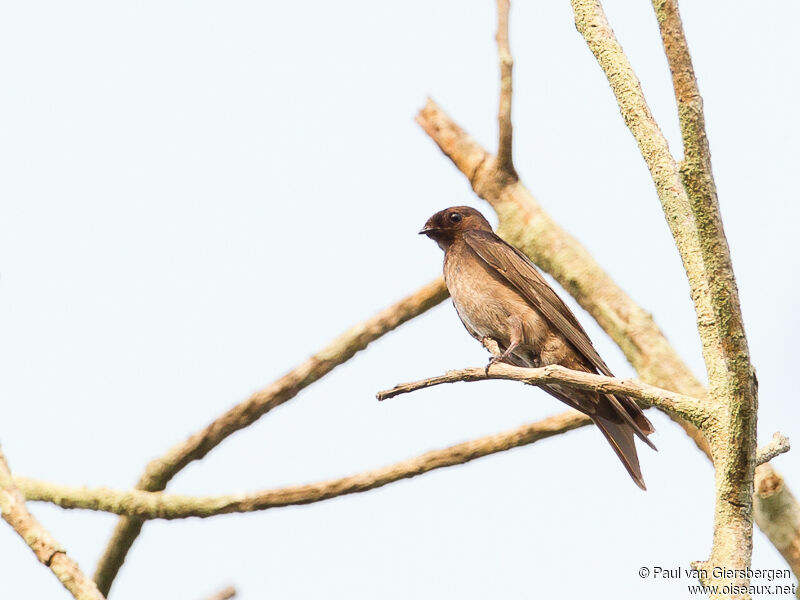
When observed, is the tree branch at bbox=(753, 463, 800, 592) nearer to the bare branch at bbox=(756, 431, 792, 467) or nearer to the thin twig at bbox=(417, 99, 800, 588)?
the thin twig at bbox=(417, 99, 800, 588)

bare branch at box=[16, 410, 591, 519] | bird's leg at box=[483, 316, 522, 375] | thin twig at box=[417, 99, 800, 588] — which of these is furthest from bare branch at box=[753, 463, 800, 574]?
bird's leg at box=[483, 316, 522, 375]

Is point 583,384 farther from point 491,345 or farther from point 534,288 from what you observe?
point 534,288

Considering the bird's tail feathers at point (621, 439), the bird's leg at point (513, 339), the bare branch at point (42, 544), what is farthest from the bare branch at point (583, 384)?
the bird's leg at point (513, 339)

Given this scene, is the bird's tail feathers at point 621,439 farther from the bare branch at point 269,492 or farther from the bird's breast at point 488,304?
the bird's breast at point 488,304

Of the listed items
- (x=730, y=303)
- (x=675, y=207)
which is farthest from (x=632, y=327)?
(x=730, y=303)

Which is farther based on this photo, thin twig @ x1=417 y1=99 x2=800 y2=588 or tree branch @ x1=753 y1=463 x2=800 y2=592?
thin twig @ x1=417 y1=99 x2=800 y2=588

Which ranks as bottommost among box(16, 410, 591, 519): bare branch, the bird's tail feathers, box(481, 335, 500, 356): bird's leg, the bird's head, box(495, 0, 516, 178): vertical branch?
box(16, 410, 591, 519): bare branch

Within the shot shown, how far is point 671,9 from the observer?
2.82 meters

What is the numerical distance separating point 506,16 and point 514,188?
130cm

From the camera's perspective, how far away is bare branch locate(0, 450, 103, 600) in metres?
3.63

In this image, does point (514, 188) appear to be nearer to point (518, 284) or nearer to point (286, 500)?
point (518, 284)

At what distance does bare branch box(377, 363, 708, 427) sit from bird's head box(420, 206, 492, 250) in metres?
3.11

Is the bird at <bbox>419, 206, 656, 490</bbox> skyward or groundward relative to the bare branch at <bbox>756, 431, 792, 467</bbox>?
skyward

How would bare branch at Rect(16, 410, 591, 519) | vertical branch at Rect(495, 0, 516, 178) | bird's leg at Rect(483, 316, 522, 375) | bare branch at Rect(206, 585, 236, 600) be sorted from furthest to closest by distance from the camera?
vertical branch at Rect(495, 0, 516, 178) → bird's leg at Rect(483, 316, 522, 375) → bare branch at Rect(16, 410, 591, 519) → bare branch at Rect(206, 585, 236, 600)
